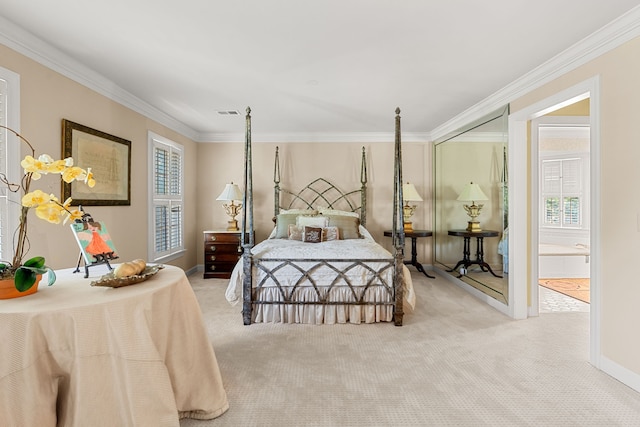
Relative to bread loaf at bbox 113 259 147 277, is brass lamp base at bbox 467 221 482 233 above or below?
above

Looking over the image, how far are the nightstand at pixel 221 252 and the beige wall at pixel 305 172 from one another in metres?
0.64

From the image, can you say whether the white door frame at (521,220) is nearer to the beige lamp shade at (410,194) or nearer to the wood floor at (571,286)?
the wood floor at (571,286)

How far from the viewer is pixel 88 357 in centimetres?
141

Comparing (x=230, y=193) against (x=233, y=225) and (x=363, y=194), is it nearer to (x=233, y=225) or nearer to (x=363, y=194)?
(x=233, y=225)

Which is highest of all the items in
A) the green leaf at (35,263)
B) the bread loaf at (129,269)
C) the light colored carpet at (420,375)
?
the green leaf at (35,263)

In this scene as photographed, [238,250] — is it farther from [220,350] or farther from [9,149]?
[9,149]

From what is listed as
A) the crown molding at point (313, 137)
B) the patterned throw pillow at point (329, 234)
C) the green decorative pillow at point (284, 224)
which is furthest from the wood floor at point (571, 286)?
the green decorative pillow at point (284, 224)

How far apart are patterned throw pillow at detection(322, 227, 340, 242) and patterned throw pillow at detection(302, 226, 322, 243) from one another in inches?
5.4

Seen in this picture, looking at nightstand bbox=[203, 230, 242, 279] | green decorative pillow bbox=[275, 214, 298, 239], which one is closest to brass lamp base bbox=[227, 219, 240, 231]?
nightstand bbox=[203, 230, 242, 279]

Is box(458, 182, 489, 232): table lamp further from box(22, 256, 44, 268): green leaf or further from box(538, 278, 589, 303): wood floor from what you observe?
box(22, 256, 44, 268): green leaf

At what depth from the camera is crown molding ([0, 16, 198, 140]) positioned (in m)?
2.38

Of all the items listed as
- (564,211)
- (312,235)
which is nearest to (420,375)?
(312,235)

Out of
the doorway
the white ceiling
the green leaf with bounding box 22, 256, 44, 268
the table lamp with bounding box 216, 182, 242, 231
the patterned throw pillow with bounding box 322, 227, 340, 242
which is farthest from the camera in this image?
the table lamp with bounding box 216, 182, 242, 231

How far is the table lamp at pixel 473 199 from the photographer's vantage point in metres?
4.70
